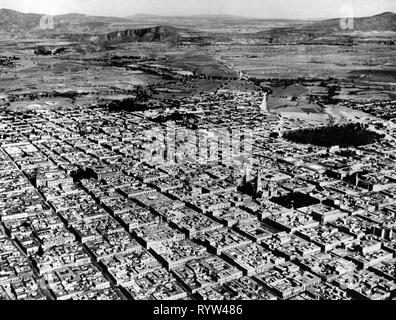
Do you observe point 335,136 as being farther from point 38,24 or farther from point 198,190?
point 38,24

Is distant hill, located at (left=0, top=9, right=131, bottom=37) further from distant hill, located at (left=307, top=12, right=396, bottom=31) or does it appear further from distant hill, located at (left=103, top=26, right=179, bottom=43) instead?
distant hill, located at (left=307, top=12, right=396, bottom=31)

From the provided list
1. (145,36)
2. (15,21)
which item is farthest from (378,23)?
(15,21)

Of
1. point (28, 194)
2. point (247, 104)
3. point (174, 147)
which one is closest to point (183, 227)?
point (28, 194)

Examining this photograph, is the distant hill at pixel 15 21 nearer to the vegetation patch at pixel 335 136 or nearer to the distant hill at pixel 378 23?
the distant hill at pixel 378 23

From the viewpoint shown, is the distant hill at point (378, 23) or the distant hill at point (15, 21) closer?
the distant hill at point (378, 23)

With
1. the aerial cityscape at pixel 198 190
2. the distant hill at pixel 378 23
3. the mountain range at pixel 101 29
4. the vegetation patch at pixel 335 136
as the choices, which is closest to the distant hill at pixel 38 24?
the mountain range at pixel 101 29

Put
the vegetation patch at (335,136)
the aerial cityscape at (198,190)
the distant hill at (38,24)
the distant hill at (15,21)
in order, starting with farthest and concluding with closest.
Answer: the distant hill at (38,24)
the distant hill at (15,21)
the vegetation patch at (335,136)
the aerial cityscape at (198,190)

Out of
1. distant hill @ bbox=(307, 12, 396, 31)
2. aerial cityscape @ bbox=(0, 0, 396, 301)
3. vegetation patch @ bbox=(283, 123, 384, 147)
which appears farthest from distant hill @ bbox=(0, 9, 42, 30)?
vegetation patch @ bbox=(283, 123, 384, 147)

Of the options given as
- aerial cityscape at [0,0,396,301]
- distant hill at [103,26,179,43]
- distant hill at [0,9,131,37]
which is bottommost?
aerial cityscape at [0,0,396,301]
